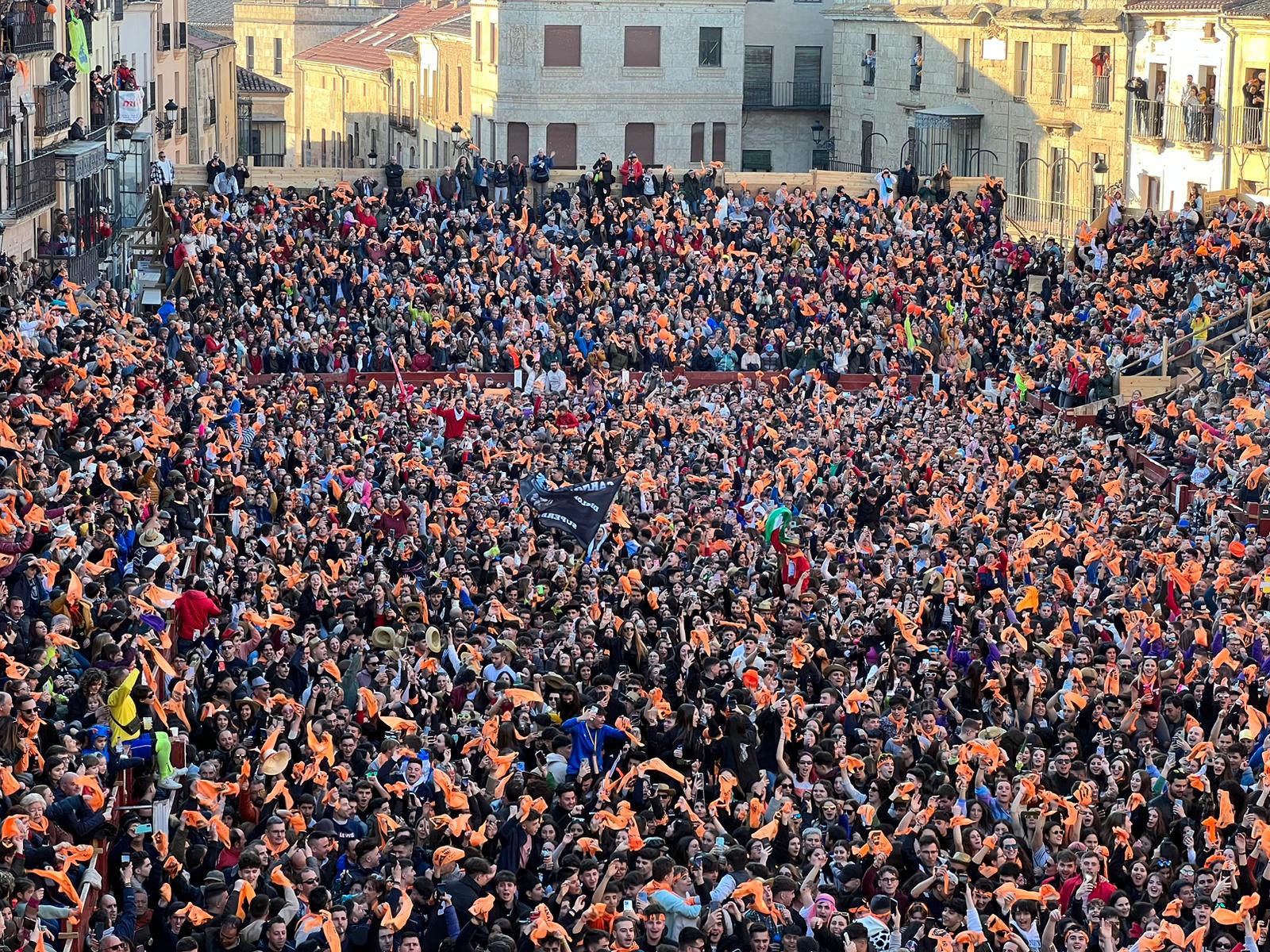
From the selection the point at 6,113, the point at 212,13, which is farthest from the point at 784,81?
the point at 212,13

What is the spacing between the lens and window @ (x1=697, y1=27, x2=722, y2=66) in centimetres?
6706

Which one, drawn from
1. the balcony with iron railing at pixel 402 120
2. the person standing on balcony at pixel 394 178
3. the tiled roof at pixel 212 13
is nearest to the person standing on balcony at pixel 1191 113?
the person standing on balcony at pixel 394 178

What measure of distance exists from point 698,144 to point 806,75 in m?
4.58

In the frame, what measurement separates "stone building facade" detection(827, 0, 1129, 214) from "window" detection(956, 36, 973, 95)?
0.07 ft

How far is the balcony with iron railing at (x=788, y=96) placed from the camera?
229 ft

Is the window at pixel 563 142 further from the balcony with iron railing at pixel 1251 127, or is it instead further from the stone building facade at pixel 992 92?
the balcony with iron railing at pixel 1251 127

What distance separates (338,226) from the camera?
4847cm

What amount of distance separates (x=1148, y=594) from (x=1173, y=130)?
104 ft

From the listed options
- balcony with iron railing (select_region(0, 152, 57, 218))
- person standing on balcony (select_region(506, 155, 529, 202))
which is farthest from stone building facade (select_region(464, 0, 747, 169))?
balcony with iron railing (select_region(0, 152, 57, 218))

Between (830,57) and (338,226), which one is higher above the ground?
(830,57)

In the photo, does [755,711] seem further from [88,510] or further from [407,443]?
[407,443]

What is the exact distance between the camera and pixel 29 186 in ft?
153

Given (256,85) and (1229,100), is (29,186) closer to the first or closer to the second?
(1229,100)

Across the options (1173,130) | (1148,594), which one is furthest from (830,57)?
(1148,594)
